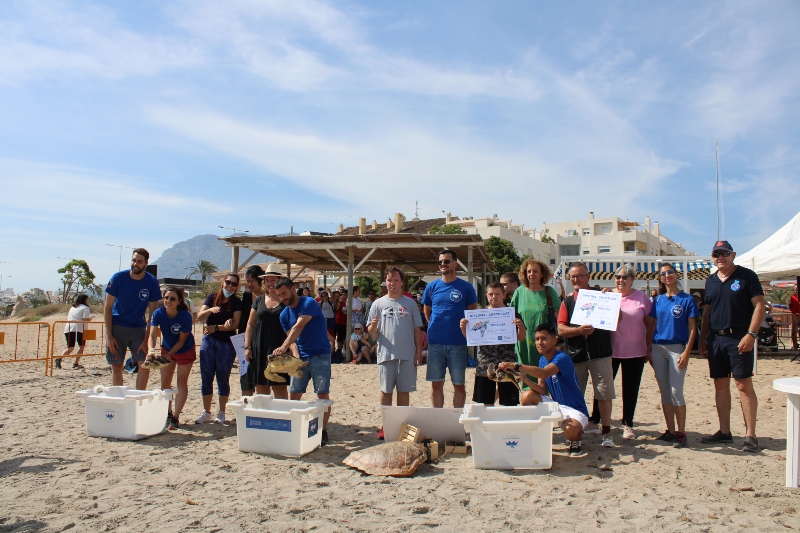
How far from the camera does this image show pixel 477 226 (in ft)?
225

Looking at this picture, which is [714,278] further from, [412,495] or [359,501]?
[359,501]

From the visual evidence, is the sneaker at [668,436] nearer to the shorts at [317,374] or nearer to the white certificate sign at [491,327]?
the white certificate sign at [491,327]

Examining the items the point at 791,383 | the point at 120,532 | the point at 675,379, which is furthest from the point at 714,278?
the point at 120,532

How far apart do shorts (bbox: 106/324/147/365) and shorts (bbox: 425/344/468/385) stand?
10.7 ft

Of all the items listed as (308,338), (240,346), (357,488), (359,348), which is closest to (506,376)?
(357,488)

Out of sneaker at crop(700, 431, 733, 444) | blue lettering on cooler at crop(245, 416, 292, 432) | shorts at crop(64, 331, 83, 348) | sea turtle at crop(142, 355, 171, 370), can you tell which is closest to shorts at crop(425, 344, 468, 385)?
blue lettering on cooler at crop(245, 416, 292, 432)

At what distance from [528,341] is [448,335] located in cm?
80

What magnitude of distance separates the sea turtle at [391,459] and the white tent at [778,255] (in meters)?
10.8

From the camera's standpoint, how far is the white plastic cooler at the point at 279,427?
5.09 metres

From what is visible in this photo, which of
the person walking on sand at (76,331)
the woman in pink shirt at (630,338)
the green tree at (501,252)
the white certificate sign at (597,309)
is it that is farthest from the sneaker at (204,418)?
the green tree at (501,252)

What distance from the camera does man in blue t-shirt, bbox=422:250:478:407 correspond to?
18.9ft

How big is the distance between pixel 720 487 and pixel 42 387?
32.4ft

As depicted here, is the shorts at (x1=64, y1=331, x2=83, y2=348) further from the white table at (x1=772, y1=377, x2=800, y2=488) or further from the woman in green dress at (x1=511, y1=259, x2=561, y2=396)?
the white table at (x1=772, y1=377, x2=800, y2=488)

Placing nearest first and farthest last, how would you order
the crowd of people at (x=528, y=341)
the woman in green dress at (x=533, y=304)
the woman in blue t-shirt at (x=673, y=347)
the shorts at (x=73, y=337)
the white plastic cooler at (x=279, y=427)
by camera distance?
the white plastic cooler at (x=279, y=427), the crowd of people at (x=528, y=341), the woman in blue t-shirt at (x=673, y=347), the woman in green dress at (x=533, y=304), the shorts at (x=73, y=337)
